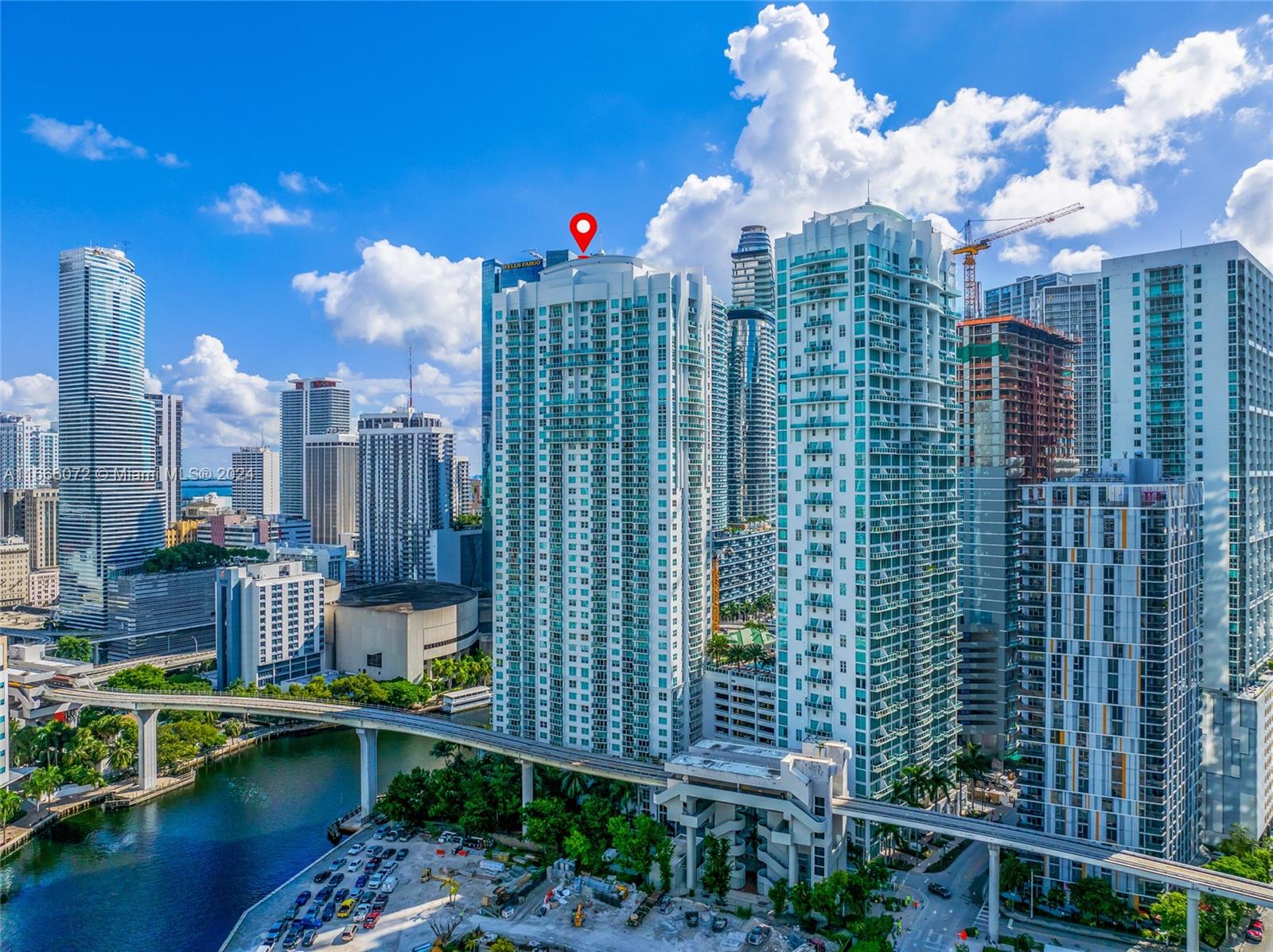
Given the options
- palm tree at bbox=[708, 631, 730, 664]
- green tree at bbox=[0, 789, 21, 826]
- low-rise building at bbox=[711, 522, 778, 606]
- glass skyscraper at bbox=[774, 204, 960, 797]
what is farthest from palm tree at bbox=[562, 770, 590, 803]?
low-rise building at bbox=[711, 522, 778, 606]

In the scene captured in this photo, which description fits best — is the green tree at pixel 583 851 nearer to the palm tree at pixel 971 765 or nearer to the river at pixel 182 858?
the river at pixel 182 858

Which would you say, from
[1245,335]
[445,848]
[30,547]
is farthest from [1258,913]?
[30,547]

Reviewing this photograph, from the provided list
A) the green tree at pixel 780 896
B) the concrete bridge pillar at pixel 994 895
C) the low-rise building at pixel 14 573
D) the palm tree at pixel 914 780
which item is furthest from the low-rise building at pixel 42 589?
the concrete bridge pillar at pixel 994 895

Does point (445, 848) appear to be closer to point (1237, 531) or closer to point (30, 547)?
point (1237, 531)

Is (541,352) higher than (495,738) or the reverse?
higher

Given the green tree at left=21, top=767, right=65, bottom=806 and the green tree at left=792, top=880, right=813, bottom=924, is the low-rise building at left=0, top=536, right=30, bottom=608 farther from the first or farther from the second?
the green tree at left=792, top=880, right=813, bottom=924

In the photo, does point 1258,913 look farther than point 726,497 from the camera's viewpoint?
No

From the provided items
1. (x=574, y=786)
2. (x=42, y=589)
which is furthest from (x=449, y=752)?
(x=42, y=589)
